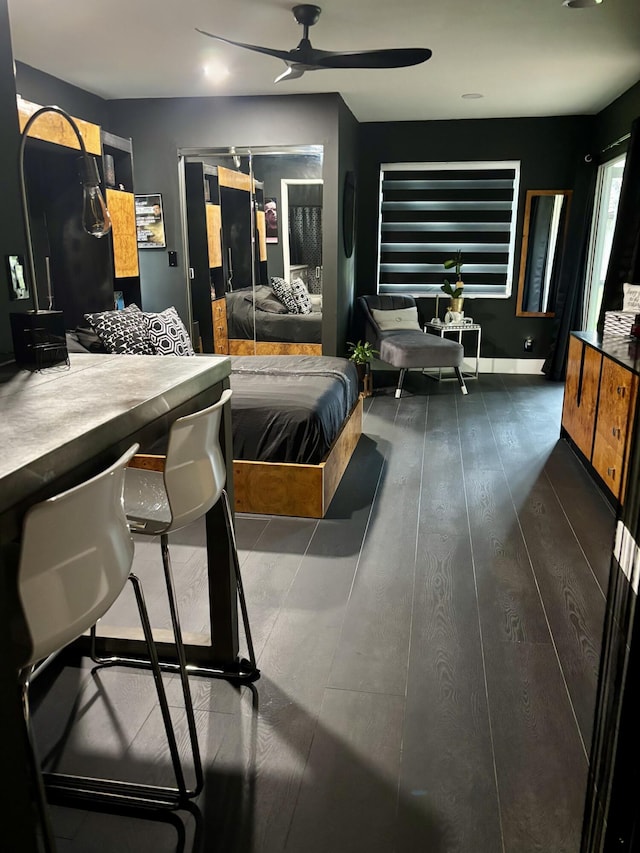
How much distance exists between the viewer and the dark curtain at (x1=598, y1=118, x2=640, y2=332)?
4875 millimetres

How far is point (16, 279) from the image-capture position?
88.3 inches

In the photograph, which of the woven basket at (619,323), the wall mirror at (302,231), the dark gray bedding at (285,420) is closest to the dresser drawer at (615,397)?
the woven basket at (619,323)

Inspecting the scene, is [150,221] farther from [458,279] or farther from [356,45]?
[458,279]

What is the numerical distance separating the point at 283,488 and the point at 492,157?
5.13 meters

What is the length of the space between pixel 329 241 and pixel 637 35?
9.02 ft

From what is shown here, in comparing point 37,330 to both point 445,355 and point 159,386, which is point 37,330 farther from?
point 445,355

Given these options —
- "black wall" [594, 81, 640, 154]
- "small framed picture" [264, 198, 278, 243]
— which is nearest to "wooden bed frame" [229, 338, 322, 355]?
"small framed picture" [264, 198, 278, 243]

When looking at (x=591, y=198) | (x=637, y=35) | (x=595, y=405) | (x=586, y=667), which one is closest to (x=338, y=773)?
(x=586, y=667)

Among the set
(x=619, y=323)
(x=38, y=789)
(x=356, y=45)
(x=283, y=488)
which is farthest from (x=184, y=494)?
(x=356, y=45)

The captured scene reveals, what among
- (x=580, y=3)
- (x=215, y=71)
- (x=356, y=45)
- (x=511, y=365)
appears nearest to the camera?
(x=580, y=3)

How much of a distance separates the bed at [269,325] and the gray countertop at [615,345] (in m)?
2.42

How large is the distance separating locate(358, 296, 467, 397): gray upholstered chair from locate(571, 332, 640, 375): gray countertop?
5.59 ft

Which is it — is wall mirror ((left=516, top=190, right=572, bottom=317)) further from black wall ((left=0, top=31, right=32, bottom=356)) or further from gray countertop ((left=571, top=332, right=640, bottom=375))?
black wall ((left=0, top=31, right=32, bottom=356))

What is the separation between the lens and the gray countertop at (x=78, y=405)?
1.08 meters
